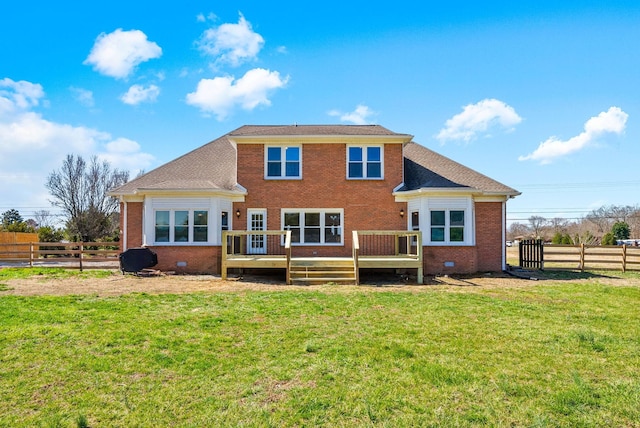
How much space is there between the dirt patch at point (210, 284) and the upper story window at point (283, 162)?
4.80 m

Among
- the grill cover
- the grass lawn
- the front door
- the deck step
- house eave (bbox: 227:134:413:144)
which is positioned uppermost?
house eave (bbox: 227:134:413:144)

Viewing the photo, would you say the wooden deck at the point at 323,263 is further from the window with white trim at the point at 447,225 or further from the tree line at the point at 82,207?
the tree line at the point at 82,207

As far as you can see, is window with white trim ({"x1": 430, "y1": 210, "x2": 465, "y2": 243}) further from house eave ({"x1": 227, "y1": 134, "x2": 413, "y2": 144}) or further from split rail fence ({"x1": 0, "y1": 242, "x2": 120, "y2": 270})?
split rail fence ({"x1": 0, "y1": 242, "x2": 120, "y2": 270})

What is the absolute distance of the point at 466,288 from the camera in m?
11.8

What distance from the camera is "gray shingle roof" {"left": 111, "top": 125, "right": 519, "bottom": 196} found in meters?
16.2

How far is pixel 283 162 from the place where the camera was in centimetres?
1694

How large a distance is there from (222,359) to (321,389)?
5.29 ft

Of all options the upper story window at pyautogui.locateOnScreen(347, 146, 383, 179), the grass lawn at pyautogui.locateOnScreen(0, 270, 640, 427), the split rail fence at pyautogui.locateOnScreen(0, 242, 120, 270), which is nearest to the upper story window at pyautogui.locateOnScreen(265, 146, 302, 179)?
the upper story window at pyautogui.locateOnScreen(347, 146, 383, 179)

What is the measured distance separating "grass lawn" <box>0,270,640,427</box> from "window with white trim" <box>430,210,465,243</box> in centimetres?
705

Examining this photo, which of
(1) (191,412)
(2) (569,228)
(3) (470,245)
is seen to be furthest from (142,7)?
(2) (569,228)

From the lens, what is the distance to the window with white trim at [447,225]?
50.9ft

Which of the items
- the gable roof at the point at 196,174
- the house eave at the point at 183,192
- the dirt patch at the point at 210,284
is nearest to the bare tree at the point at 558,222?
the dirt patch at the point at 210,284

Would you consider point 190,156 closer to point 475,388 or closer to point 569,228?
point 475,388

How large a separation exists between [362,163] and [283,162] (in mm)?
3545
